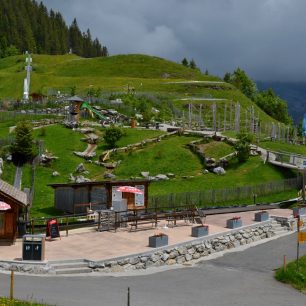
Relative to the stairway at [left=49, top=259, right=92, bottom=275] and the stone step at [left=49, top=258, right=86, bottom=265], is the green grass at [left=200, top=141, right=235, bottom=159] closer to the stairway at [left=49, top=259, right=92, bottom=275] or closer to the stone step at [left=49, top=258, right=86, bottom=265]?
the stone step at [left=49, top=258, right=86, bottom=265]

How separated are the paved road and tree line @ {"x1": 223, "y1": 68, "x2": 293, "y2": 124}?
117 m

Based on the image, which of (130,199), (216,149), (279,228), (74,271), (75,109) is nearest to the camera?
(74,271)

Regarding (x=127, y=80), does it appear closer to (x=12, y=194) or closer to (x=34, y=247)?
(x=12, y=194)

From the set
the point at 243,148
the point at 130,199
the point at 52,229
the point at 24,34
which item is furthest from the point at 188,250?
the point at 24,34

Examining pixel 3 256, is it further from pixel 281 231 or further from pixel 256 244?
pixel 281 231

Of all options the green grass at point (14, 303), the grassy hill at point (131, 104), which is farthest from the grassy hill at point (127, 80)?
the green grass at point (14, 303)

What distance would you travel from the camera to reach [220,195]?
1886 inches

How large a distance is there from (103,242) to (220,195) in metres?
18.6

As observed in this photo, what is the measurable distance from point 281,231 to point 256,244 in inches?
173

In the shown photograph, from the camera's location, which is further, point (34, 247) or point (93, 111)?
point (93, 111)

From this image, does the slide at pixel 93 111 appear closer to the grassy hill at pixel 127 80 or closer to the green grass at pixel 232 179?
the grassy hill at pixel 127 80

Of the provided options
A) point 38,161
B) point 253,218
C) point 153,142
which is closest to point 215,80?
point 153,142

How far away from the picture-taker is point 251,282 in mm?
27672

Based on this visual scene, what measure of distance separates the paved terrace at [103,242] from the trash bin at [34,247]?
29.2 inches
